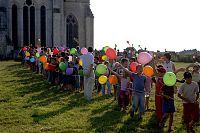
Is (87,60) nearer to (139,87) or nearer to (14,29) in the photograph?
(139,87)

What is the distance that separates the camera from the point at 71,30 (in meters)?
46.4

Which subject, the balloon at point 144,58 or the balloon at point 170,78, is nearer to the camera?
the balloon at point 170,78

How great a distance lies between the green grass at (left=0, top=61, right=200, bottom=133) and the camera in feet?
34.9

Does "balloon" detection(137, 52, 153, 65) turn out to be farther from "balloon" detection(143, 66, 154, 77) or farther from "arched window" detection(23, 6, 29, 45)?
"arched window" detection(23, 6, 29, 45)

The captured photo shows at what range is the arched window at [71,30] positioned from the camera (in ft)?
151

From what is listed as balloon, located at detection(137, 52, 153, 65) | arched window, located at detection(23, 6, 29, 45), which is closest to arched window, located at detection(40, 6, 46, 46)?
arched window, located at detection(23, 6, 29, 45)

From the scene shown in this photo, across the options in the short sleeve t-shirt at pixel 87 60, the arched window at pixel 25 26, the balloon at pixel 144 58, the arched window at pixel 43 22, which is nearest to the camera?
the balloon at pixel 144 58

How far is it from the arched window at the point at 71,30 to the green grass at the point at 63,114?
2851 centimetres

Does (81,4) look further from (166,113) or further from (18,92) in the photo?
(166,113)

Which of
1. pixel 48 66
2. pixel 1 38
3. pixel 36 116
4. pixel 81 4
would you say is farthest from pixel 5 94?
pixel 81 4

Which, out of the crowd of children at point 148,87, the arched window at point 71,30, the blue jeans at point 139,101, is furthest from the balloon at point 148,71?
the arched window at point 71,30

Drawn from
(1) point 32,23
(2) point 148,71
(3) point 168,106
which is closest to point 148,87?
(2) point 148,71

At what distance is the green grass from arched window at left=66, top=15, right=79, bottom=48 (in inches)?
1122

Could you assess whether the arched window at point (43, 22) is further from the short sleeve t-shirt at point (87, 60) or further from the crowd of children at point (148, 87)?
the short sleeve t-shirt at point (87, 60)
